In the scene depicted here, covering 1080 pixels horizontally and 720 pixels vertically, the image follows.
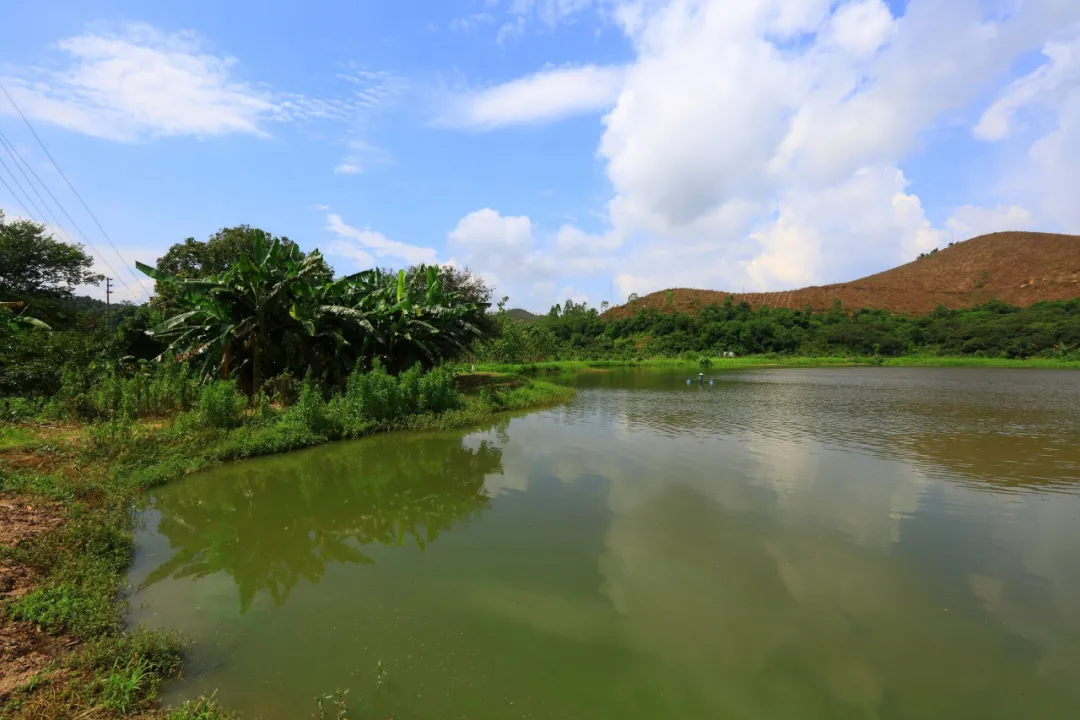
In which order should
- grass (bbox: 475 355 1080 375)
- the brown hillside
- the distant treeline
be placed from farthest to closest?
the brown hillside → the distant treeline → grass (bbox: 475 355 1080 375)

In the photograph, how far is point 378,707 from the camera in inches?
146

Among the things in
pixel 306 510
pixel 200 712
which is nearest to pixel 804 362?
pixel 306 510

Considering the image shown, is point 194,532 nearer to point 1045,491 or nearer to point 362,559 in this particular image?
point 362,559

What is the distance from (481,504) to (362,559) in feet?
8.03

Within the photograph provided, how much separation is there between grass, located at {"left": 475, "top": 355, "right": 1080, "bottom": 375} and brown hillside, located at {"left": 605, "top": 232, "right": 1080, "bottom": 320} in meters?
32.6

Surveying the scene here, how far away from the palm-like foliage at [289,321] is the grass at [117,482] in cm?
269

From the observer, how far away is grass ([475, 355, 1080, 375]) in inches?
1851

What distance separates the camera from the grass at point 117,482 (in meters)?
3.60

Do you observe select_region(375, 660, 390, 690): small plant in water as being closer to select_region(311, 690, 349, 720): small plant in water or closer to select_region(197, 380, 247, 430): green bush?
select_region(311, 690, 349, 720): small plant in water

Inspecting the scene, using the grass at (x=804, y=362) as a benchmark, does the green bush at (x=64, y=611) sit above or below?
below

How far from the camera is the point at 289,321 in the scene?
15766mm

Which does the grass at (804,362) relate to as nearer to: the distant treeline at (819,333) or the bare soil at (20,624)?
the distant treeline at (819,333)

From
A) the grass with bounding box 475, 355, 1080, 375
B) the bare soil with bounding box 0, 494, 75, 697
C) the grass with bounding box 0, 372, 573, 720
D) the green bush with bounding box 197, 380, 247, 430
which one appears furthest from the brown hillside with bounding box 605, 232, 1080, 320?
the bare soil with bounding box 0, 494, 75, 697

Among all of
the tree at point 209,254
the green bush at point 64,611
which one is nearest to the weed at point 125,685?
the green bush at point 64,611
